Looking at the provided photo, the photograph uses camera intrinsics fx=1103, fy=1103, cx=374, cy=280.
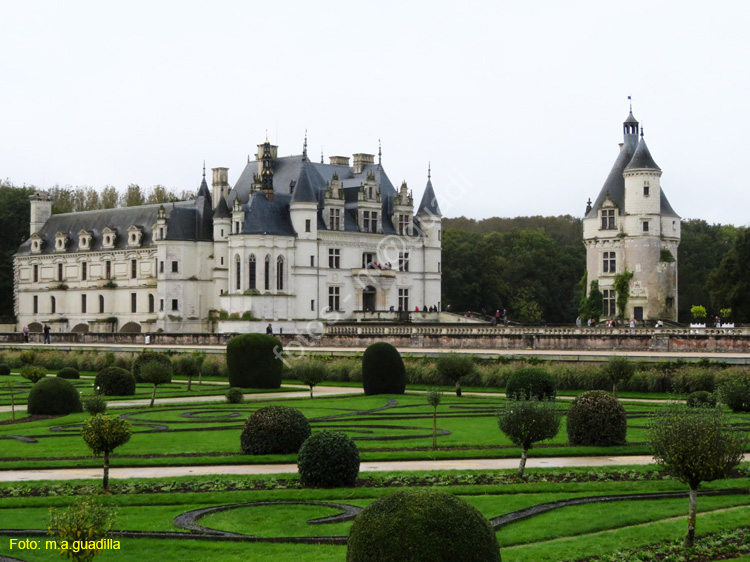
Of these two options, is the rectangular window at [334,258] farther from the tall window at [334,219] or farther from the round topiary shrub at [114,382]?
the round topiary shrub at [114,382]

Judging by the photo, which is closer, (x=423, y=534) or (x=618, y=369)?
(x=423, y=534)

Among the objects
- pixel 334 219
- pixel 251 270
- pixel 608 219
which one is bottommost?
pixel 251 270

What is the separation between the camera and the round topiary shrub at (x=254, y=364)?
3588 cm

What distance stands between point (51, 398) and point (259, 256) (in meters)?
38.7

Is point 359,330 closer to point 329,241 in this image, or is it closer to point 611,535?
point 329,241

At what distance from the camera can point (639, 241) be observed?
64.4 metres

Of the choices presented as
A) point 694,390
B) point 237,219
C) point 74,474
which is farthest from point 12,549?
point 237,219

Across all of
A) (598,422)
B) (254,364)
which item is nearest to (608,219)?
(254,364)

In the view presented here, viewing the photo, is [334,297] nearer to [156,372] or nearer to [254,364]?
[254,364]

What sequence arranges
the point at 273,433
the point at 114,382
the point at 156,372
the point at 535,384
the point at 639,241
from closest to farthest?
the point at 273,433, the point at 535,384, the point at 156,372, the point at 114,382, the point at 639,241

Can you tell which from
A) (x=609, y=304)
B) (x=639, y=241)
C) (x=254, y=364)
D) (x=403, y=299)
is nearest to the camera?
(x=254, y=364)

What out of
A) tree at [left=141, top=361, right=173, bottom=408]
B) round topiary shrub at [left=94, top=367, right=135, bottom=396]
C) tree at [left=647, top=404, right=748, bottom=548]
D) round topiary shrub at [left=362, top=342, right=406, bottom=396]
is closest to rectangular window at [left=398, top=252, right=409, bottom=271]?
round topiary shrub at [left=362, top=342, right=406, bottom=396]

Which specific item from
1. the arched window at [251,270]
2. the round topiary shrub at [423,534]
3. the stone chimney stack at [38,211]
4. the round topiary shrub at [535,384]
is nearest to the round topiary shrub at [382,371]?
the round topiary shrub at [535,384]

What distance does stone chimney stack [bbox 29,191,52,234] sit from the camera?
3312 inches
